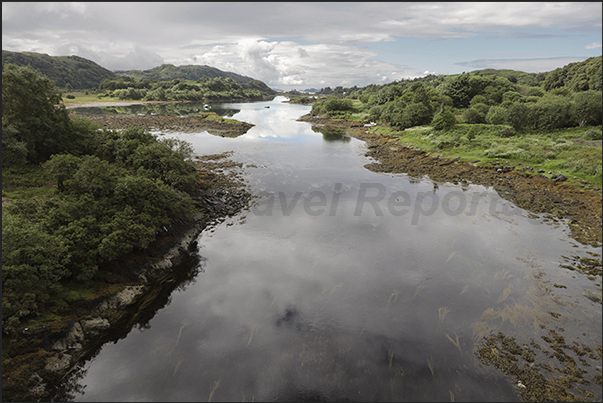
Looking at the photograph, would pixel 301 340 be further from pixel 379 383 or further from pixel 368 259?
pixel 368 259

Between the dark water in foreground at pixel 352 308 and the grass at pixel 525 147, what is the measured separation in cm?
1484

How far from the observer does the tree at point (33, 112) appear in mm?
29188

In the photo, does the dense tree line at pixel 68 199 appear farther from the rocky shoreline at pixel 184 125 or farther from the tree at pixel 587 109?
the tree at pixel 587 109

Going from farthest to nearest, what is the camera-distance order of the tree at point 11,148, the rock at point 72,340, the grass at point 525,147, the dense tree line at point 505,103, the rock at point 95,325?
the dense tree line at point 505,103 → the grass at point 525,147 → the tree at point 11,148 → the rock at point 95,325 → the rock at point 72,340

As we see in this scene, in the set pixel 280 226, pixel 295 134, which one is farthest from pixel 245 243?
pixel 295 134

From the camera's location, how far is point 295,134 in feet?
305

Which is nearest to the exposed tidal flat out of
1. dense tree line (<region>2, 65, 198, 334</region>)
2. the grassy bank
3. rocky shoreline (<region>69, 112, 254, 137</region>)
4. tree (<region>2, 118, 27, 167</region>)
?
dense tree line (<region>2, 65, 198, 334</region>)

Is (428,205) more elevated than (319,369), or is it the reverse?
(428,205)

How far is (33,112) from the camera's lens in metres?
31.0

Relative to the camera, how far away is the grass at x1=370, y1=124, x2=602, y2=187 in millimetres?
41488

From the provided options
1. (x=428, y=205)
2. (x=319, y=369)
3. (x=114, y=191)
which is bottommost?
(x=319, y=369)

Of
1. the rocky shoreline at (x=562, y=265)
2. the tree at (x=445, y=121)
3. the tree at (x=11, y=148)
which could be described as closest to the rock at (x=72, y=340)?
the tree at (x=11, y=148)

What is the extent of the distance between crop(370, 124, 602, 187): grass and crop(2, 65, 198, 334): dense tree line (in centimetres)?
5458

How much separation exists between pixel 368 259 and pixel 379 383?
12.4 metres
